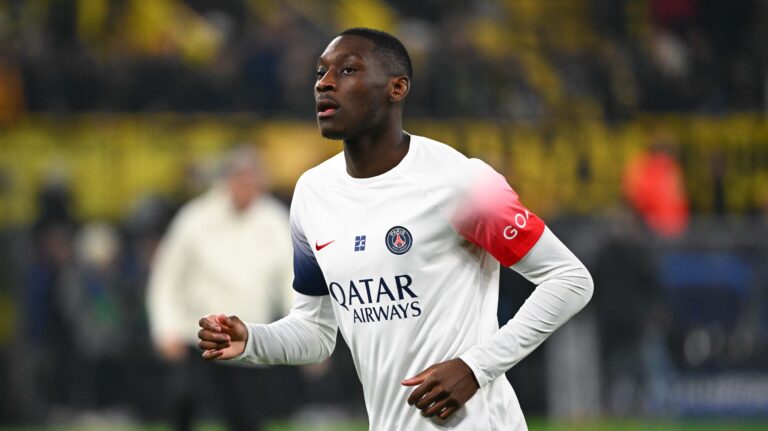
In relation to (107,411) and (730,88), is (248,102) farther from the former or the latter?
(730,88)

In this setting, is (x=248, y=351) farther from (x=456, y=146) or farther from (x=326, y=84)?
(x=456, y=146)

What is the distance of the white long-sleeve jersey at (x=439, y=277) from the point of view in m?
4.32

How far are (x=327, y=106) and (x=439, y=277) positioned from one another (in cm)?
67

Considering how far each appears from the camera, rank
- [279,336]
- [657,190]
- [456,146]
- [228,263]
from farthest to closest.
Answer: [657,190] → [456,146] → [228,263] → [279,336]

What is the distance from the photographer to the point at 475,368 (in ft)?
13.9

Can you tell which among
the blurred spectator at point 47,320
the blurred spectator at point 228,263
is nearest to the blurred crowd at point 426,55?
the blurred spectator at point 47,320

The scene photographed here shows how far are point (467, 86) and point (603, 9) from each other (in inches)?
122

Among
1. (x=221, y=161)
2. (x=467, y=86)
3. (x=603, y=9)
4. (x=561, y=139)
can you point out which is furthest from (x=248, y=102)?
(x=603, y=9)

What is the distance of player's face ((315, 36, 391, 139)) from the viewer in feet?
14.5

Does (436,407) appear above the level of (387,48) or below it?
below

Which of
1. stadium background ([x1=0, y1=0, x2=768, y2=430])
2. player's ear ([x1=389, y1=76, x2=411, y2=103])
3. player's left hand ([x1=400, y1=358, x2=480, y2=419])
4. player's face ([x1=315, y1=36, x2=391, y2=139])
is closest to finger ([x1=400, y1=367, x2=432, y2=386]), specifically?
player's left hand ([x1=400, y1=358, x2=480, y2=419])

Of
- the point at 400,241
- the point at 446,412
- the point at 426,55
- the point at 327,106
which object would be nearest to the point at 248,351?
the point at 400,241

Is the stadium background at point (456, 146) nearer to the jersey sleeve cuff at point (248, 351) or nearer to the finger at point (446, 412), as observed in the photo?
the jersey sleeve cuff at point (248, 351)

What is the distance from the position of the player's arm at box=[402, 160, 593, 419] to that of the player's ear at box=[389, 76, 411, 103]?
0.36 metres
